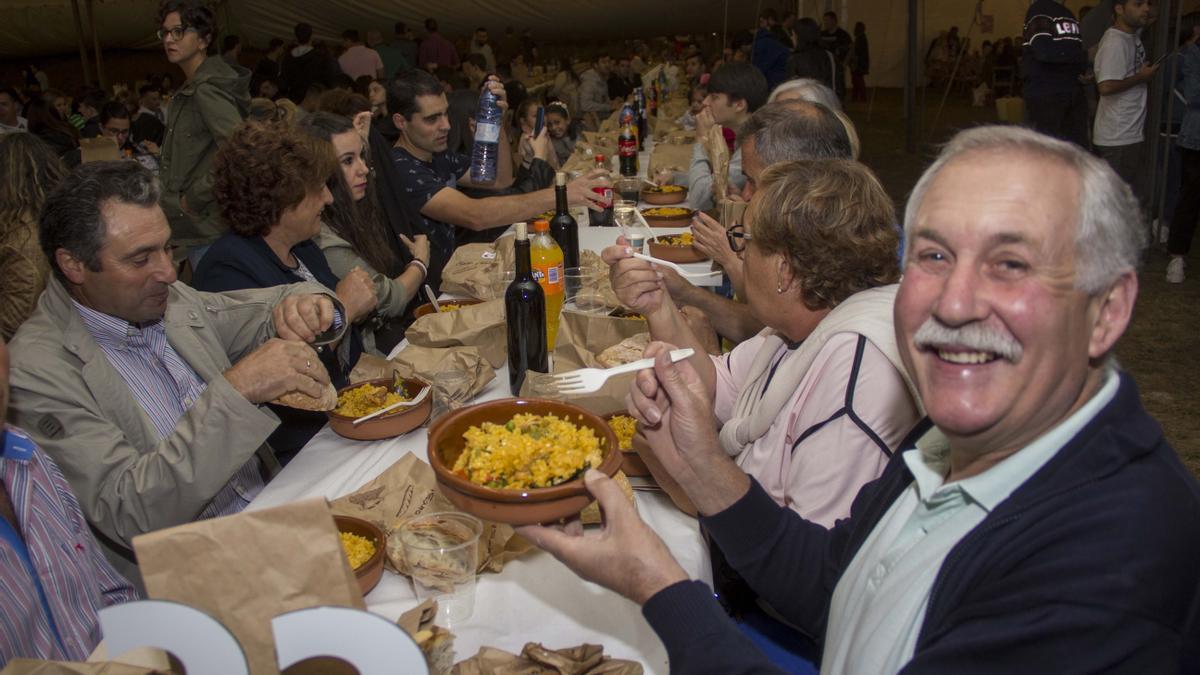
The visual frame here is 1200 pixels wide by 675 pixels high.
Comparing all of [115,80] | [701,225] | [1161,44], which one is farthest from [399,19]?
[701,225]

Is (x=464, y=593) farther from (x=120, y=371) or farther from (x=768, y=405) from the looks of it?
(x=120, y=371)

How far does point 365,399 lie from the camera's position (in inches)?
82.4

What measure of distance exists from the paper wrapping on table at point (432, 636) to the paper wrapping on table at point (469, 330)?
1161 mm

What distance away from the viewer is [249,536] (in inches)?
36.8

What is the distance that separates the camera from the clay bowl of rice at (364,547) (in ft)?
4.66

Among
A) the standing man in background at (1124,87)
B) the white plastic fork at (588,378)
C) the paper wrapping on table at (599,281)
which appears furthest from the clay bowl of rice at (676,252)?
the standing man in background at (1124,87)

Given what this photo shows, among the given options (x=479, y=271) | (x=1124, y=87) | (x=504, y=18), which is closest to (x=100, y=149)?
(x=479, y=271)

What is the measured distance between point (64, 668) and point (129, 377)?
1.23m

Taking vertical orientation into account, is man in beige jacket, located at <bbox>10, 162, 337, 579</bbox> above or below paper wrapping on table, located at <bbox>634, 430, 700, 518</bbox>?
above

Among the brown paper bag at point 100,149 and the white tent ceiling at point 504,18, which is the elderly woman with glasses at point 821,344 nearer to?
the brown paper bag at point 100,149

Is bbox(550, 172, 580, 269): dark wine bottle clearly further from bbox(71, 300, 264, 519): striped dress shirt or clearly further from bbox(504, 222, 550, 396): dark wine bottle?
bbox(71, 300, 264, 519): striped dress shirt

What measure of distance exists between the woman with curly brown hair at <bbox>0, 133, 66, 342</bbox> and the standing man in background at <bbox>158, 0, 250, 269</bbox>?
1301 millimetres

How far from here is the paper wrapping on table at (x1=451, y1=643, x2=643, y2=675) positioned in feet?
3.90

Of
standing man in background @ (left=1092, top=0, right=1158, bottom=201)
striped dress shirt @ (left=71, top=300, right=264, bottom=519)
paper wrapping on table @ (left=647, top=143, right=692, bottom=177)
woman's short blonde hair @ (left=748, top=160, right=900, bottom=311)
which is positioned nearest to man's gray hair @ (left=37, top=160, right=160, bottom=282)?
striped dress shirt @ (left=71, top=300, right=264, bottom=519)
